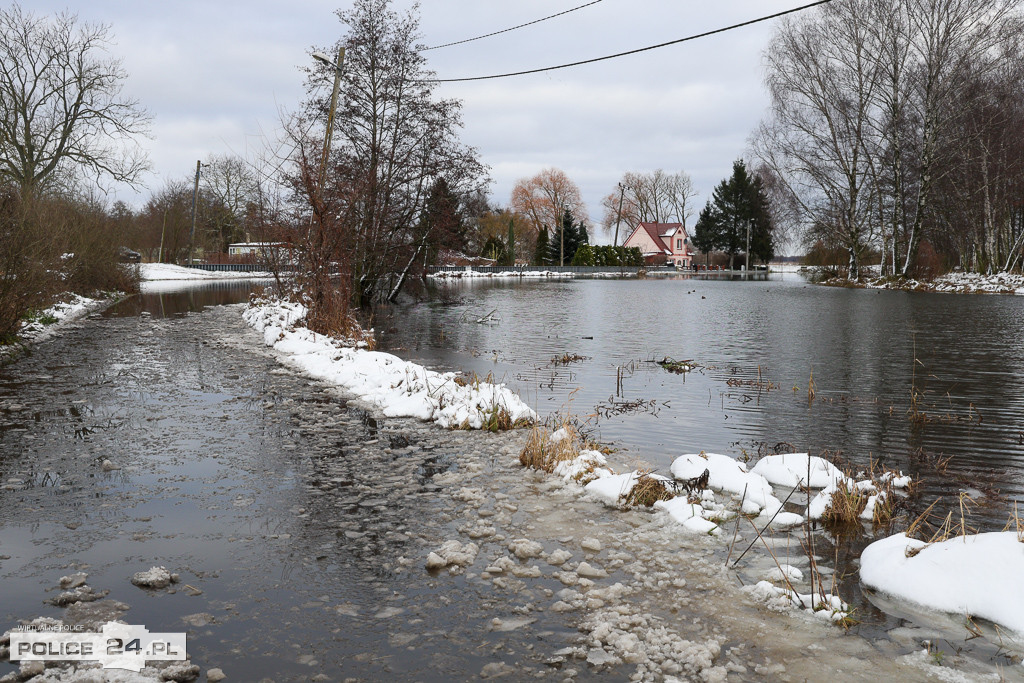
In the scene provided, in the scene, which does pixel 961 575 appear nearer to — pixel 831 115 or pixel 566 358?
pixel 566 358

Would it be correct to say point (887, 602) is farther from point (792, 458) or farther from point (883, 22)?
point (883, 22)

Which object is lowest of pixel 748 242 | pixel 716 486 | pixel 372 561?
pixel 372 561

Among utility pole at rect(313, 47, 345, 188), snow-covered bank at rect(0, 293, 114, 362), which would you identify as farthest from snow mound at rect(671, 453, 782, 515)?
snow-covered bank at rect(0, 293, 114, 362)

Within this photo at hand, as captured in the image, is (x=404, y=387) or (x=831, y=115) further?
(x=831, y=115)

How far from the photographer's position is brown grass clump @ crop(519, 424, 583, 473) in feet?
20.4

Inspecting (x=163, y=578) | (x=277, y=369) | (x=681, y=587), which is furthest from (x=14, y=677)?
(x=277, y=369)

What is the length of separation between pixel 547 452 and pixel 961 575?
10.9 ft

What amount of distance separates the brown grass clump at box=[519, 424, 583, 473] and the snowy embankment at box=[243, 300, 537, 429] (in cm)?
125

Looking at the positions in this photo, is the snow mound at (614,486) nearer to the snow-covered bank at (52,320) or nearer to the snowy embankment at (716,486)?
the snowy embankment at (716,486)

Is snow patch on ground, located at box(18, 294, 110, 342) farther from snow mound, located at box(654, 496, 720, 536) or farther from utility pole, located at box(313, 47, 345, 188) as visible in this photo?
snow mound, located at box(654, 496, 720, 536)

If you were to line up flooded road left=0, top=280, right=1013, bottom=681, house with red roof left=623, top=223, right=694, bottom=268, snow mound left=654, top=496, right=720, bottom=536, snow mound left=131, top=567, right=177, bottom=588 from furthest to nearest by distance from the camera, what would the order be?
house with red roof left=623, top=223, right=694, bottom=268 → snow mound left=654, top=496, right=720, bottom=536 → snow mound left=131, top=567, right=177, bottom=588 → flooded road left=0, top=280, right=1013, bottom=681

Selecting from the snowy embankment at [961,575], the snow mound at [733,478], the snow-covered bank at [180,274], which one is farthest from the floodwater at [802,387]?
the snow-covered bank at [180,274]

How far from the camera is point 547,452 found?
20.9 feet

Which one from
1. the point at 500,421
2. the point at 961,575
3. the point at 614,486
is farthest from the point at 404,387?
the point at 961,575
